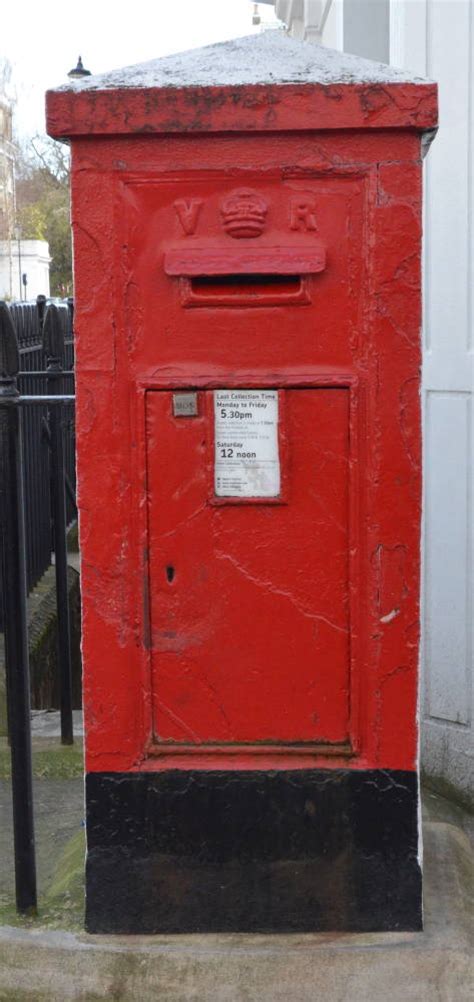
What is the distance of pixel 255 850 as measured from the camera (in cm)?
288

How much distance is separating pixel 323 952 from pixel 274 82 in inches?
74.0

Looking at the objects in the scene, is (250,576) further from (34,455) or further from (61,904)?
(34,455)

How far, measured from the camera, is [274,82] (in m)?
2.64

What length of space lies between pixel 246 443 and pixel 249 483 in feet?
0.29

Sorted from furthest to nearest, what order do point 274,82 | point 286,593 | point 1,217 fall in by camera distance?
point 1,217 → point 286,593 → point 274,82

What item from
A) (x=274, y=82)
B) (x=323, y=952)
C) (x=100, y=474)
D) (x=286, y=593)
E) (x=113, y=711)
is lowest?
(x=323, y=952)

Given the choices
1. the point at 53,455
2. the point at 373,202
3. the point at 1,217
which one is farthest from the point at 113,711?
the point at 1,217

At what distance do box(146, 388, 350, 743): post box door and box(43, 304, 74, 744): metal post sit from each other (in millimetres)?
1332

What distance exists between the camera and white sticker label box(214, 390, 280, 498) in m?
A: 2.75

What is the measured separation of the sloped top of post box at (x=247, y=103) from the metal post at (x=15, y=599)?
573mm

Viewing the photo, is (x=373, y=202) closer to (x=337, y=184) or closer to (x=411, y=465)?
(x=337, y=184)

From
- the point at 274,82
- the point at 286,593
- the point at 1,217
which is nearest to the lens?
the point at 274,82

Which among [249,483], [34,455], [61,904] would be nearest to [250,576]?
[249,483]

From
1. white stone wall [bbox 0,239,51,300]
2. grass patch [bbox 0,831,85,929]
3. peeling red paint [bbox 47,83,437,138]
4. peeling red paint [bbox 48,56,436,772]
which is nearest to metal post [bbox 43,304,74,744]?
grass patch [bbox 0,831,85,929]
